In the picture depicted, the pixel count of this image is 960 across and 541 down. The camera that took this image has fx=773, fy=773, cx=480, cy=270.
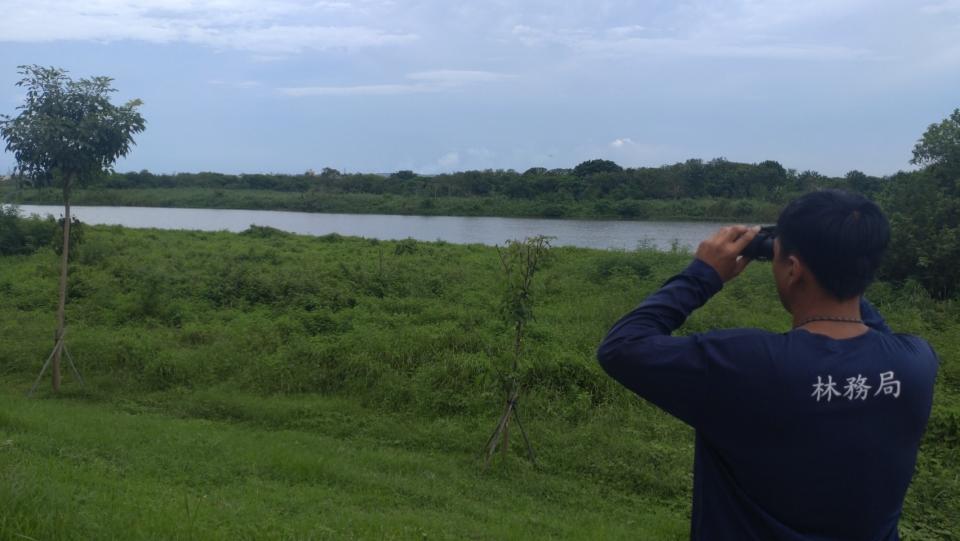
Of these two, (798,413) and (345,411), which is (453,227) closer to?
(345,411)

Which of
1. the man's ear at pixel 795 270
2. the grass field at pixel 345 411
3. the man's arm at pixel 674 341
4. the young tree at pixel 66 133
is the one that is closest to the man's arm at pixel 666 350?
the man's arm at pixel 674 341

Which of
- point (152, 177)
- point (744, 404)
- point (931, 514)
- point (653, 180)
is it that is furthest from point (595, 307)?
point (152, 177)

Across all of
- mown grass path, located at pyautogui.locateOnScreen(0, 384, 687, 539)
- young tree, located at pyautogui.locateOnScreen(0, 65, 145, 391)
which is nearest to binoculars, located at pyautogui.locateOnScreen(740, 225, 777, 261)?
mown grass path, located at pyautogui.locateOnScreen(0, 384, 687, 539)

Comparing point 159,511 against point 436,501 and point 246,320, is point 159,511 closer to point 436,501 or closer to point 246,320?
point 436,501

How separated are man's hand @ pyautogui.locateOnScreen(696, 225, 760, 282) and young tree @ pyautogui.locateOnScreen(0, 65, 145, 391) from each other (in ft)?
28.2

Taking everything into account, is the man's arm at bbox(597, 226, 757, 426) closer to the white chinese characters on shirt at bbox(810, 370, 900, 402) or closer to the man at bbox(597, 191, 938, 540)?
the man at bbox(597, 191, 938, 540)

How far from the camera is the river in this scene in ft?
75.1

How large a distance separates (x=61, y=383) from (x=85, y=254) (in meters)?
8.88

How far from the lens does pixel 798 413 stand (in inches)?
62.9

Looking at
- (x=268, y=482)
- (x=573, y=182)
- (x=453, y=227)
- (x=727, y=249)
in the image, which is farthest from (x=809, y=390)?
(x=573, y=182)

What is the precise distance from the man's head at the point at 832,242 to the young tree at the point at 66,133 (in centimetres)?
880

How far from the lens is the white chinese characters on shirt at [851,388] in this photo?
1584mm

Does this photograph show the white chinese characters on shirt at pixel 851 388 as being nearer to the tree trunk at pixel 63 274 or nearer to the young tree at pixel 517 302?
the young tree at pixel 517 302

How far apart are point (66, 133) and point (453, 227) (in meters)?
20.9
